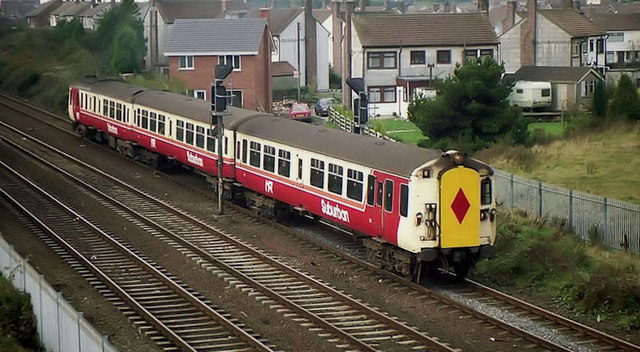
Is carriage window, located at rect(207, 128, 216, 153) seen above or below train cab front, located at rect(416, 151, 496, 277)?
above

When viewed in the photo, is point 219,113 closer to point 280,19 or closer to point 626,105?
point 626,105

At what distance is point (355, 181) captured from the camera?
2127 centimetres

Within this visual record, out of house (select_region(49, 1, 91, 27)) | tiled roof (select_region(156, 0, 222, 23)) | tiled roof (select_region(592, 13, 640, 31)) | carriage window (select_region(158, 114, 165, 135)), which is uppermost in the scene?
house (select_region(49, 1, 91, 27))

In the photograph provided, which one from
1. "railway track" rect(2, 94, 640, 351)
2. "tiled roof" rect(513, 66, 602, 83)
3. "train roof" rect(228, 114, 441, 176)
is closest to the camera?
"railway track" rect(2, 94, 640, 351)

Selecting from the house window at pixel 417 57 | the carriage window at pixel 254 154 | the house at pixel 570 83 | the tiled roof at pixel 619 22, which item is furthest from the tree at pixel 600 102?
the tiled roof at pixel 619 22

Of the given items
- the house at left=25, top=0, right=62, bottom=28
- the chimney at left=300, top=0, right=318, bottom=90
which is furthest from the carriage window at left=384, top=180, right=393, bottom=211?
the house at left=25, top=0, right=62, bottom=28

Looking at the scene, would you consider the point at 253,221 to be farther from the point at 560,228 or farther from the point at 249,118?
the point at 560,228

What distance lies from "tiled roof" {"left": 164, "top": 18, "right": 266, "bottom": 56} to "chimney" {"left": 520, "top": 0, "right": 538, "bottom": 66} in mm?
18325

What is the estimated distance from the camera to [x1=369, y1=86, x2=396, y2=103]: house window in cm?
6019

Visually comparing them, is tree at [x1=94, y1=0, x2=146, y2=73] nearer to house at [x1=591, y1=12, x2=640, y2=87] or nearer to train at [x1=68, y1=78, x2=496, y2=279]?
train at [x1=68, y1=78, x2=496, y2=279]

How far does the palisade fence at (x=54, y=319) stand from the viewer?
13.1m

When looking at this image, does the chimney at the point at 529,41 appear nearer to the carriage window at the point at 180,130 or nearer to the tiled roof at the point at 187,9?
the tiled roof at the point at 187,9

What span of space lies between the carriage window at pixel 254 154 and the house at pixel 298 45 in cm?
5378

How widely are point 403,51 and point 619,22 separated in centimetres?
3506
